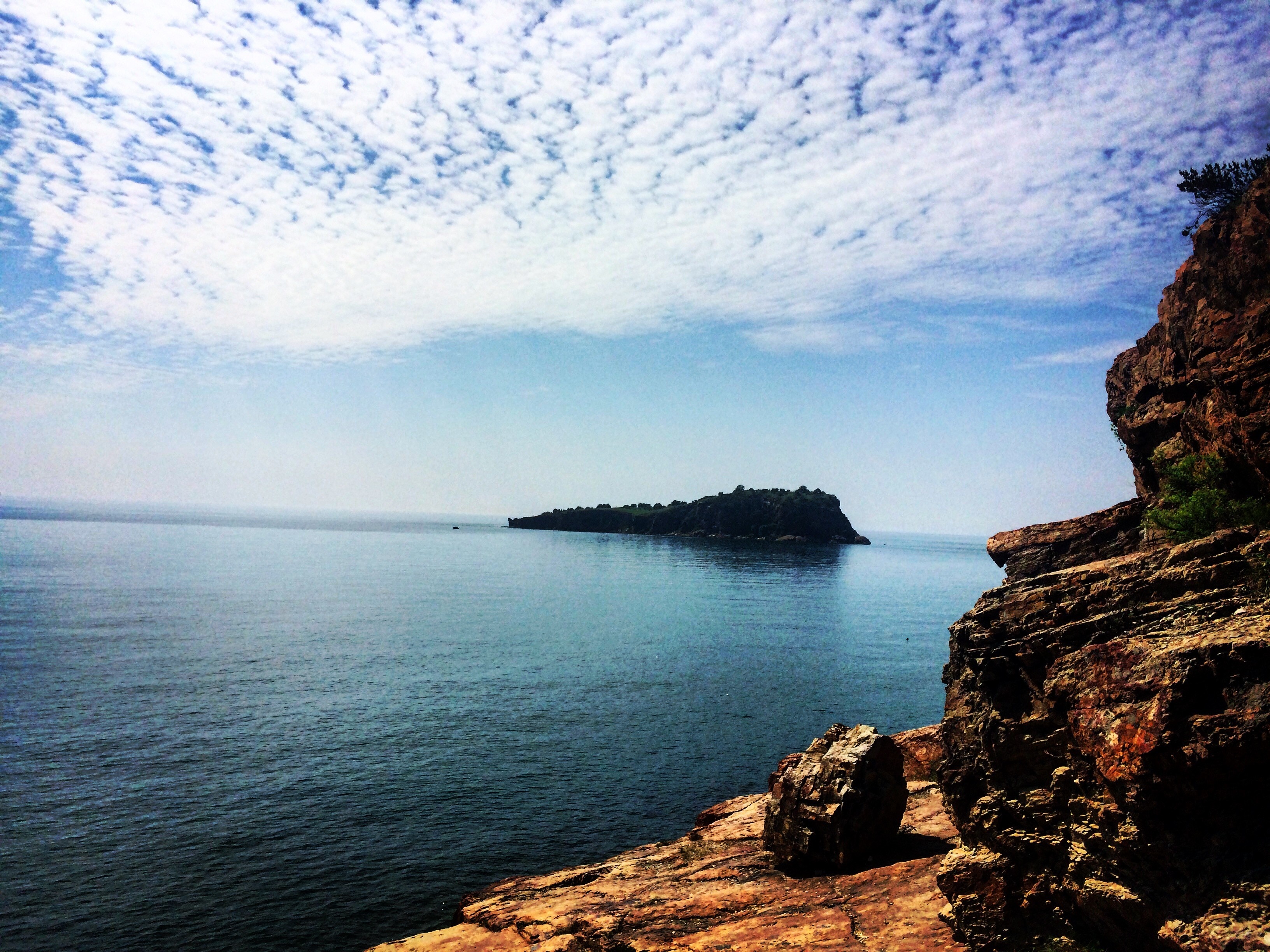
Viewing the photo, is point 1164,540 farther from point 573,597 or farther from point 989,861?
point 573,597

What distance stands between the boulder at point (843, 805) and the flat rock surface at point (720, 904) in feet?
2.12

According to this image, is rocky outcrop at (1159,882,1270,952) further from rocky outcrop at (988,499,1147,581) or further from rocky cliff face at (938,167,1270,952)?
rocky outcrop at (988,499,1147,581)

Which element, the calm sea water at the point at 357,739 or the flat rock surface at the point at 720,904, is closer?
the flat rock surface at the point at 720,904

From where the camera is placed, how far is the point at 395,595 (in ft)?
378

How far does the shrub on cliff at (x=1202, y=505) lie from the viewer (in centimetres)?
1766

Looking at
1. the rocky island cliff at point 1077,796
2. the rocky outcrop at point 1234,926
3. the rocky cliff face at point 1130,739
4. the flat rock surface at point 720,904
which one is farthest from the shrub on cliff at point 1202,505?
the flat rock surface at point 720,904

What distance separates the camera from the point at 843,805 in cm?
2230

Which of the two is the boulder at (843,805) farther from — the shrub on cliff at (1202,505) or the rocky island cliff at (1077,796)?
the shrub on cliff at (1202,505)

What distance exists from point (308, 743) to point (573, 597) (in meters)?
75.9

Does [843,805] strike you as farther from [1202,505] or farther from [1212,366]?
[1212,366]

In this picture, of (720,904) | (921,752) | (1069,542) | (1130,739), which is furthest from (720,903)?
(1069,542)

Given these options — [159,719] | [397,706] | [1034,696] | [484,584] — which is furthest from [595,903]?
[484,584]

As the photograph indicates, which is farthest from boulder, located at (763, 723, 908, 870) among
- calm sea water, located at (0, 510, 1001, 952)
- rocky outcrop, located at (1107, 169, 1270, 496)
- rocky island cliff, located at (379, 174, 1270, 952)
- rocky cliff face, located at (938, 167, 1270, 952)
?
calm sea water, located at (0, 510, 1001, 952)

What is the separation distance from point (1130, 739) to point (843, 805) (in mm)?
12392
